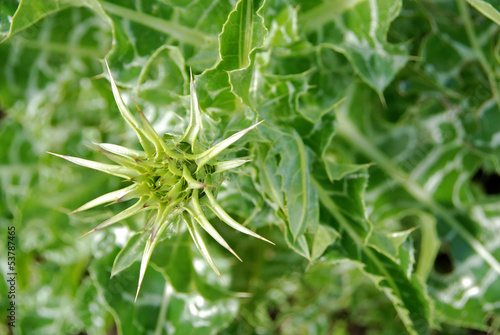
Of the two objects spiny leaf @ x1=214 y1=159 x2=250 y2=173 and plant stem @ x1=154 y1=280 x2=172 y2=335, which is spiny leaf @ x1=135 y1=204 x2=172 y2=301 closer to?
spiny leaf @ x1=214 y1=159 x2=250 y2=173

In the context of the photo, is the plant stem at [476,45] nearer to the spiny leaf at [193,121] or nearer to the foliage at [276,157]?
the foliage at [276,157]

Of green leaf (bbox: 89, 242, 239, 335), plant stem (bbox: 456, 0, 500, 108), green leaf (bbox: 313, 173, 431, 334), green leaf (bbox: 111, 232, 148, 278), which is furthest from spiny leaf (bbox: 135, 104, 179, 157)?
plant stem (bbox: 456, 0, 500, 108)

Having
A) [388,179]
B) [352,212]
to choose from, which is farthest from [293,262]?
[352,212]

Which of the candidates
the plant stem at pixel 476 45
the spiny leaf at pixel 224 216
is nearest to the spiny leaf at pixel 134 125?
the spiny leaf at pixel 224 216

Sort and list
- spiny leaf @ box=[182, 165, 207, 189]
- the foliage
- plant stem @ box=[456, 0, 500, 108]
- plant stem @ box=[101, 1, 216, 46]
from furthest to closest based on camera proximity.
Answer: plant stem @ box=[456, 0, 500, 108] < plant stem @ box=[101, 1, 216, 46] < the foliage < spiny leaf @ box=[182, 165, 207, 189]

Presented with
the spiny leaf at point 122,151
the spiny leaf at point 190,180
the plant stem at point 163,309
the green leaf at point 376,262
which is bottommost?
the plant stem at point 163,309

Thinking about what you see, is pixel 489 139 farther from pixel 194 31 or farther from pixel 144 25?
pixel 144 25

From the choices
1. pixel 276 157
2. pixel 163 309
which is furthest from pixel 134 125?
pixel 163 309
